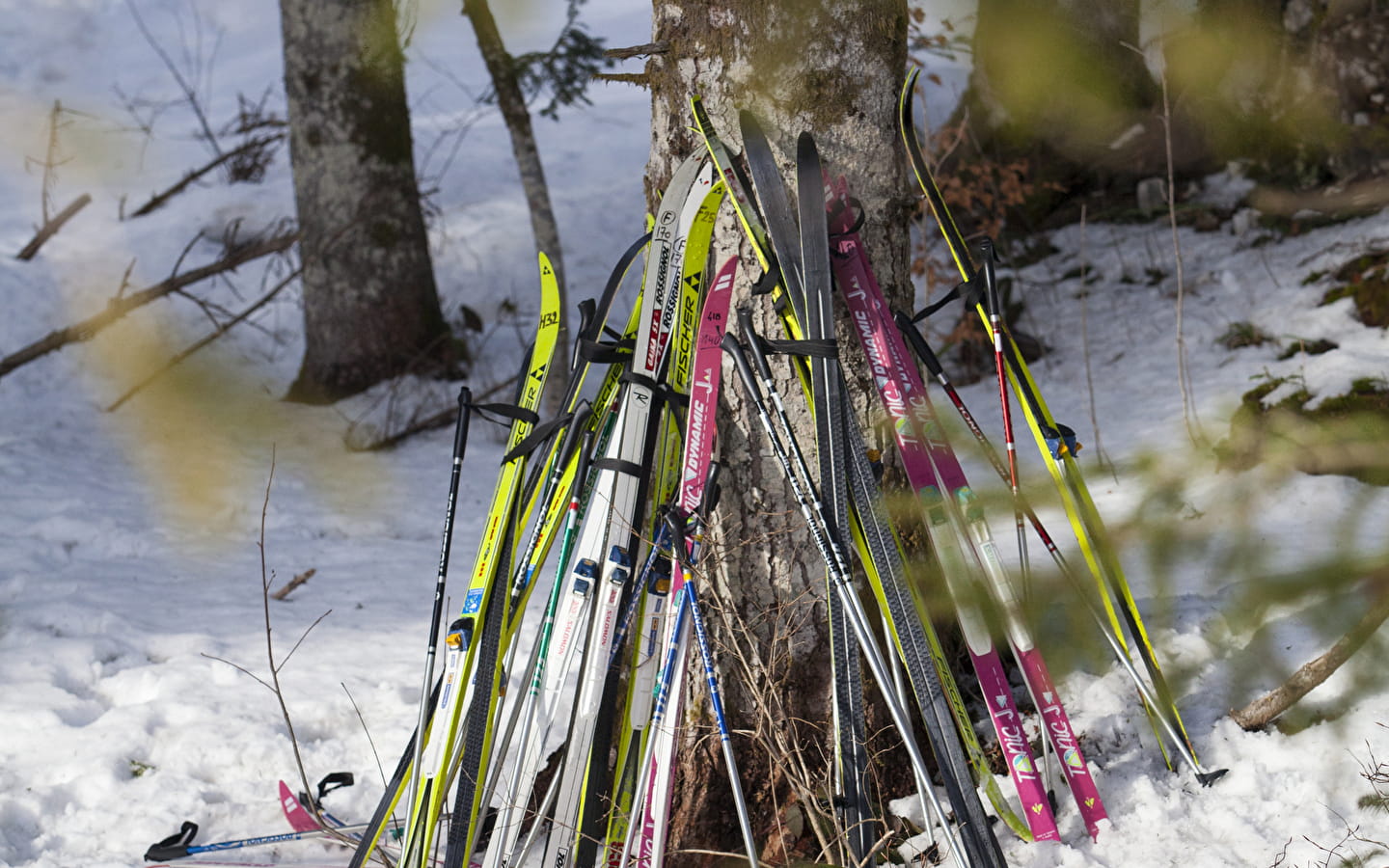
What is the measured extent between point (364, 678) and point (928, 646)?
62.9 inches

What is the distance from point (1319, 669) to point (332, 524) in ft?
11.0

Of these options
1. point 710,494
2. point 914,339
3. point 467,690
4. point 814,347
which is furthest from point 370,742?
point 914,339

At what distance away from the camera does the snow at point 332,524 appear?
0.85 meters

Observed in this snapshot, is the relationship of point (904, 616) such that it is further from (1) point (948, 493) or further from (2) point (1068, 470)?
(2) point (1068, 470)

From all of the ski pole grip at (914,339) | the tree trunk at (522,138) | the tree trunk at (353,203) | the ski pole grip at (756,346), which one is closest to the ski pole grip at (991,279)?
the ski pole grip at (914,339)

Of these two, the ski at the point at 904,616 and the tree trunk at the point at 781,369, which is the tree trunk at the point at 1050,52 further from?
the ski at the point at 904,616

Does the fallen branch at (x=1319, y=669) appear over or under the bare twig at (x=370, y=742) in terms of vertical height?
over

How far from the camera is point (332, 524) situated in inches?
153

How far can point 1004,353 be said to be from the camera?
1937mm

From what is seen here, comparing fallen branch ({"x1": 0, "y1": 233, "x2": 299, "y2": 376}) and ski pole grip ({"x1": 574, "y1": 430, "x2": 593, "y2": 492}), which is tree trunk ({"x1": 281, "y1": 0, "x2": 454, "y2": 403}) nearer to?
fallen branch ({"x1": 0, "y1": 233, "x2": 299, "y2": 376})

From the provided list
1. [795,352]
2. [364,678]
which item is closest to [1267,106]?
[795,352]

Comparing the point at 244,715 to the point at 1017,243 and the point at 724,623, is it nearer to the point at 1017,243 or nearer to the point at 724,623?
the point at 724,623

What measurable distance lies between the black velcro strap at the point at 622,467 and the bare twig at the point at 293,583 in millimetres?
1807

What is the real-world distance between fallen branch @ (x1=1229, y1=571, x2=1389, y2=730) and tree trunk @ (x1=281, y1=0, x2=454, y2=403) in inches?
165
